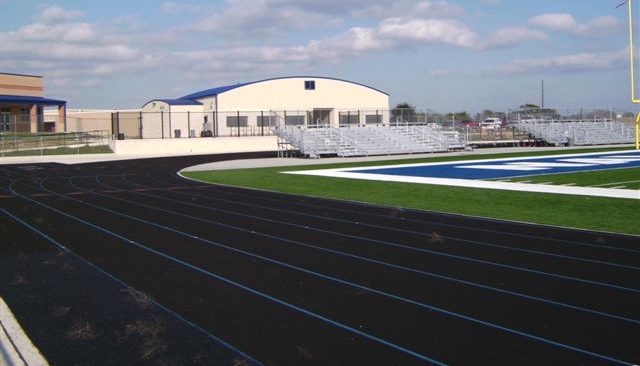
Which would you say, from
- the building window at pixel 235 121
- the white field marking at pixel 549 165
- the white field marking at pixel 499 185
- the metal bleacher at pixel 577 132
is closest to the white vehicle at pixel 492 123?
the metal bleacher at pixel 577 132

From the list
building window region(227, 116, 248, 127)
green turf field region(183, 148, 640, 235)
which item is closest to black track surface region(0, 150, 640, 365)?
green turf field region(183, 148, 640, 235)

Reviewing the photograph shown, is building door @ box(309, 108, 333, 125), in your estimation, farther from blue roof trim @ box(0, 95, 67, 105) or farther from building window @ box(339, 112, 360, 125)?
blue roof trim @ box(0, 95, 67, 105)

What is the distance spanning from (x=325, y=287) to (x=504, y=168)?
1880 cm

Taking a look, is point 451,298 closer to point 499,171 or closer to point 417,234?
point 417,234

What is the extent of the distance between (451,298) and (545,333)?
1331 mm

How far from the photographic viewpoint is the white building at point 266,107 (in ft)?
166

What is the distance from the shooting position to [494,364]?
511 centimetres

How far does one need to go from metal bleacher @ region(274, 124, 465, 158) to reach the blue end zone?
908cm

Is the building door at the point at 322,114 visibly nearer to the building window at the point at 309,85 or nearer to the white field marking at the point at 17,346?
the building window at the point at 309,85

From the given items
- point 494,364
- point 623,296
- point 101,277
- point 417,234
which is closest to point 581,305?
point 623,296

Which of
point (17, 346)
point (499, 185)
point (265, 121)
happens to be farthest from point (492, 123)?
point (17, 346)

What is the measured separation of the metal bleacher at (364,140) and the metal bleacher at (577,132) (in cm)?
724

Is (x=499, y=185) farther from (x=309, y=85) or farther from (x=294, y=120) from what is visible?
(x=309, y=85)

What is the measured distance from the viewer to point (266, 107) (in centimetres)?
5488
